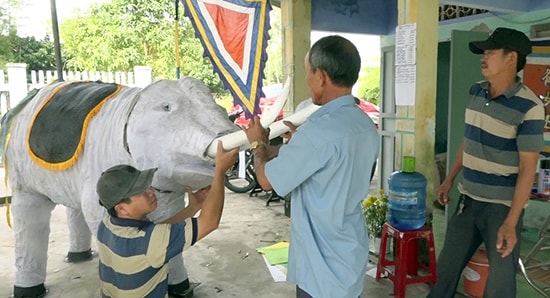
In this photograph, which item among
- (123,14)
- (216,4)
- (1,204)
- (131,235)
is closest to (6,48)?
(123,14)

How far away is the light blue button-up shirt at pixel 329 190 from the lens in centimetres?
146

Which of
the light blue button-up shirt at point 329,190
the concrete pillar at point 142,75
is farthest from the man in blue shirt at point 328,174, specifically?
the concrete pillar at point 142,75

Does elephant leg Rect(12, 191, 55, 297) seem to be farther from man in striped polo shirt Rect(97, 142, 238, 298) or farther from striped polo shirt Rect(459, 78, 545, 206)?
striped polo shirt Rect(459, 78, 545, 206)

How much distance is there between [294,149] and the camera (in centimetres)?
146

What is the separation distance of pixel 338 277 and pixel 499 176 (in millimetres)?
1013

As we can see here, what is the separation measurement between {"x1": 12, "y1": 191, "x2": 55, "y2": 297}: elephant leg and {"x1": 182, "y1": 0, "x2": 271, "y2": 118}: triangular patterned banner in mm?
1675

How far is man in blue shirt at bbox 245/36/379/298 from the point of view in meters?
1.47

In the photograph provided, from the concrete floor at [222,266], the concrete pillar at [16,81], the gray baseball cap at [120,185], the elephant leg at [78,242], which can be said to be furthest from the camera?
the concrete pillar at [16,81]

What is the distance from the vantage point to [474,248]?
2.28 m

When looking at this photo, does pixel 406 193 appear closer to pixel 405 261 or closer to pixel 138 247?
pixel 405 261

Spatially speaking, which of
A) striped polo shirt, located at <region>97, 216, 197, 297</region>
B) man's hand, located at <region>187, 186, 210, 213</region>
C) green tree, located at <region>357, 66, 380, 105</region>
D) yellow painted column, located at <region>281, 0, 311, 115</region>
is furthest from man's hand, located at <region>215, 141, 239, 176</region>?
green tree, located at <region>357, 66, 380, 105</region>

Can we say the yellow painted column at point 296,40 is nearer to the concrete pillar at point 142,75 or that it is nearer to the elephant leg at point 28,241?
the elephant leg at point 28,241

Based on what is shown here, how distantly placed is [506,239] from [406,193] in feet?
3.23

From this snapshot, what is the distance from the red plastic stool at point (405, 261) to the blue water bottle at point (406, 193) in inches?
2.6
